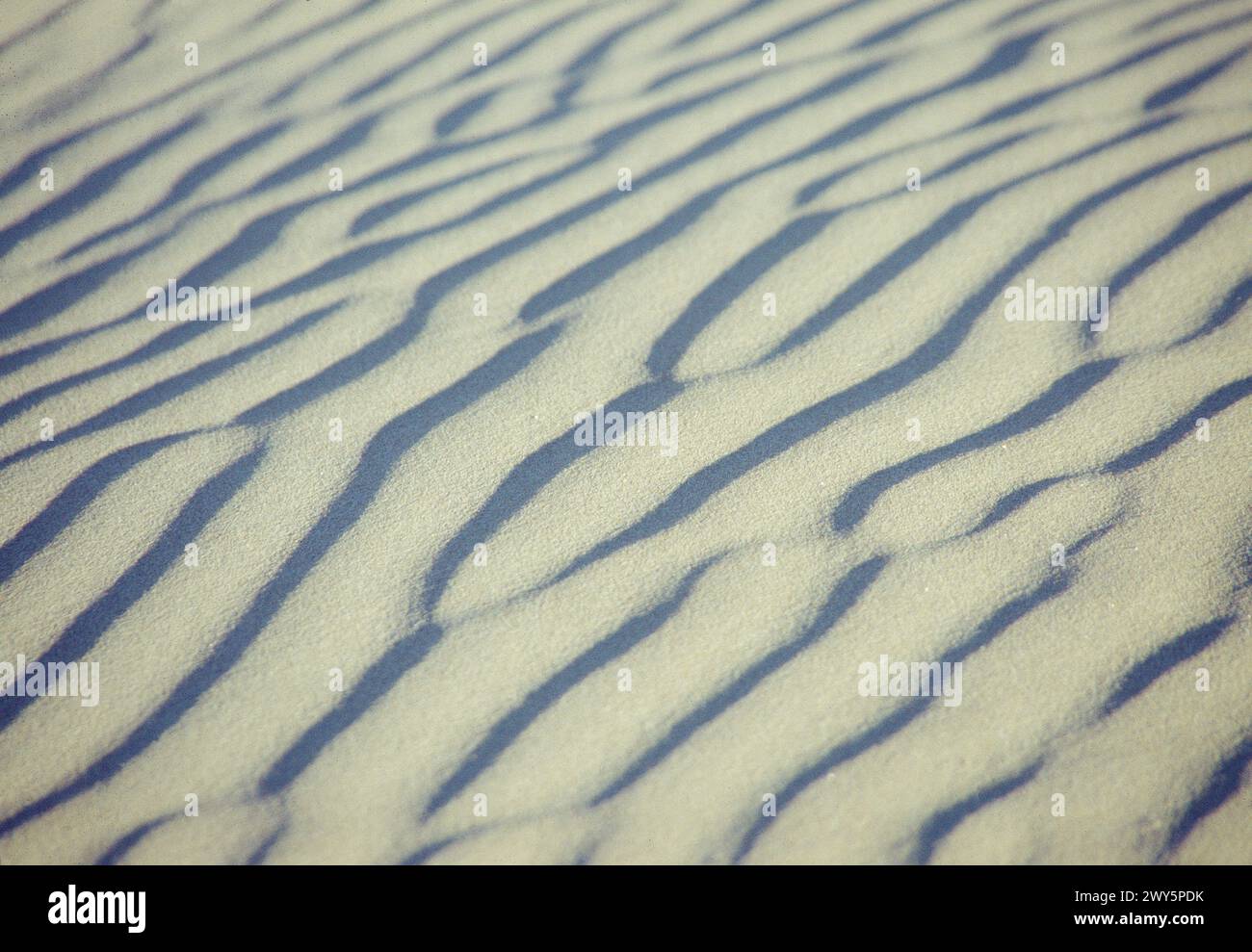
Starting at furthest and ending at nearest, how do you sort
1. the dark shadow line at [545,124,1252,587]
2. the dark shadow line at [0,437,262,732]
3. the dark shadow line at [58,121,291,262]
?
the dark shadow line at [58,121,291,262], the dark shadow line at [545,124,1252,587], the dark shadow line at [0,437,262,732]

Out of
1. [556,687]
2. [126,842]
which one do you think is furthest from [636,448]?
[126,842]

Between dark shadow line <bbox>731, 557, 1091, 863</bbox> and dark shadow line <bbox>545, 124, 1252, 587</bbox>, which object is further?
dark shadow line <bbox>545, 124, 1252, 587</bbox>

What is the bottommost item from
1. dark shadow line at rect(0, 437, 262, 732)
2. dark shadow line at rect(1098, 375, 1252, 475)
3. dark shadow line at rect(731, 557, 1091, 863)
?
dark shadow line at rect(731, 557, 1091, 863)

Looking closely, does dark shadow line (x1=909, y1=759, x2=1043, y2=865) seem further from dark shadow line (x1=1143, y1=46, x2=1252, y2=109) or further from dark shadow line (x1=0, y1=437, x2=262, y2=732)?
dark shadow line (x1=1143, y1=46, x2=1252, y2=109)

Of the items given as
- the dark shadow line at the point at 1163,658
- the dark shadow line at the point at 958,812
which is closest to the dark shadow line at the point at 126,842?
the dark shadow line at the point at 958,812

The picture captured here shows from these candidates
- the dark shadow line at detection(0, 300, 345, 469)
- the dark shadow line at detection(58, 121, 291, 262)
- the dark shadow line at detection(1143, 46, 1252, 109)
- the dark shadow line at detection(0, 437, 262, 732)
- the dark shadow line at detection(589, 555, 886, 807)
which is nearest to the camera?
the dark shadow line at detection(589, 555, 886, 807)

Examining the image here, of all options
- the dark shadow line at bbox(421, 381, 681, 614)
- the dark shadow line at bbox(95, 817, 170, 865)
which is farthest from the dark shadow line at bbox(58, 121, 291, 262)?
the dark shadow line at bbox(95, 817, 170, 865)

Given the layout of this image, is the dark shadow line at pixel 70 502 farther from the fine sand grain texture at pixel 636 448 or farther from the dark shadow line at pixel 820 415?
the dark shadow line at pixel 820 415

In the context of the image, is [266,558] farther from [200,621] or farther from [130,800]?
[130,800]
